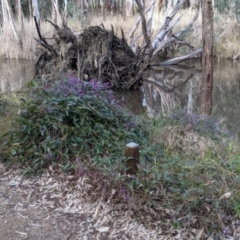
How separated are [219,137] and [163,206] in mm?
2521

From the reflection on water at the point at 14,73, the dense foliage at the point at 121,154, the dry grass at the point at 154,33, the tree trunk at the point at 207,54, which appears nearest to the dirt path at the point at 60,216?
the dense foliage at the point at 121,154

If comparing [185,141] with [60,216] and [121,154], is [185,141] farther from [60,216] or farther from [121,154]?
[60,216]

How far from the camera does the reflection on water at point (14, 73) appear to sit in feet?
37.9

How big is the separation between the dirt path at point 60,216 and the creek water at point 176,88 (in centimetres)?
396

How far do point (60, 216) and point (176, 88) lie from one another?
343 inches

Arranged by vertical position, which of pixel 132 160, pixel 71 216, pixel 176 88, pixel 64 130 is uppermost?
pixel 64 130

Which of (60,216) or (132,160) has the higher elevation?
(132,160)

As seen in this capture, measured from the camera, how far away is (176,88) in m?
11.5

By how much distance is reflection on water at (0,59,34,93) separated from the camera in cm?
1154

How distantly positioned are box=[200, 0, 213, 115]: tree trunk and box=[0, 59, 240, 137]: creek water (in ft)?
2.60

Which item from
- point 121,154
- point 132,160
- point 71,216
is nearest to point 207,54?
point 121,154

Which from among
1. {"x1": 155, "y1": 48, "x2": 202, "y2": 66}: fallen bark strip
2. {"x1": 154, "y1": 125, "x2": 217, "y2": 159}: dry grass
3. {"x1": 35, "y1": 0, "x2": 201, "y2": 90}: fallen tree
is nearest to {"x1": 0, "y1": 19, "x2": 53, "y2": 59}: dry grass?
{"x1": 35, "y1": 0, "x2": 201, "y2": 90}: fallen tree

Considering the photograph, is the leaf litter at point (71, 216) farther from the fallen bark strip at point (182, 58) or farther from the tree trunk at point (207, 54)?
the fallen bark strip at point (182, 58)

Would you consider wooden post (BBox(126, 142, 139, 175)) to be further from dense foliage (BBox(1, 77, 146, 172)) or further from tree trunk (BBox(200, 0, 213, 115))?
tree trunk (BBox(200, 0, 213, 115))
